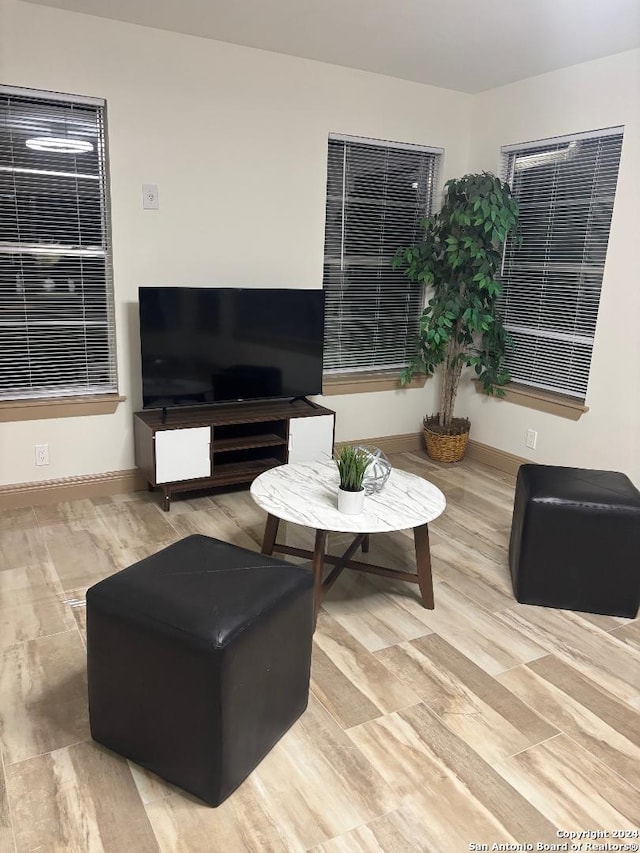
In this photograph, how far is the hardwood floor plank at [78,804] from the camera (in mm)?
1566

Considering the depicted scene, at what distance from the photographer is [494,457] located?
4.58 metres

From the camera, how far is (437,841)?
160 cm

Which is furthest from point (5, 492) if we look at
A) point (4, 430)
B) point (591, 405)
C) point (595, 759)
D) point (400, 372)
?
point (591, 405)

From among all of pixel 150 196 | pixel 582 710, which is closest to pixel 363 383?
pixel 150 196

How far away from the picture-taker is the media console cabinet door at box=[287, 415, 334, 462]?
3.93 m

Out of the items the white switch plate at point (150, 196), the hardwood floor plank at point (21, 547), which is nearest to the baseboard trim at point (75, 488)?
the hardwood floor plank at point (21, 547)

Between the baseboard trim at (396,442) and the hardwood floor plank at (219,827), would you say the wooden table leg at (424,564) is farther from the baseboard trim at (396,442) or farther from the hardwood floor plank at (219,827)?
the baseboard trim at (396,442)

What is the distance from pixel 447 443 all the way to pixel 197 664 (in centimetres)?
326

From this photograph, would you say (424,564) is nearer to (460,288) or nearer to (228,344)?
(228,344)

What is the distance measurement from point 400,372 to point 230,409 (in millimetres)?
1434

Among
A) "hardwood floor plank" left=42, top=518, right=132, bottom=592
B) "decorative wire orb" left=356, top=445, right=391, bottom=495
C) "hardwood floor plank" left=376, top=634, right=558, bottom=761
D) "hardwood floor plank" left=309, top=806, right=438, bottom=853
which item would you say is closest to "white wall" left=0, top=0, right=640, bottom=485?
"hardwood floor plank" left=42, top=518, right=132, bottom=592

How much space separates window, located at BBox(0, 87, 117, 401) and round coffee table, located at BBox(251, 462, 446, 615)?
4.83 feet

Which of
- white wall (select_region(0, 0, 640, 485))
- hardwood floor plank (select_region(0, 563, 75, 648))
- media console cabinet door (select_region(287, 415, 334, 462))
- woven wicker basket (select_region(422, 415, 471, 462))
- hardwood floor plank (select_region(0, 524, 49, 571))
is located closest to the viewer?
hardwood floor plank (select_region(0, 563, 75, 648))

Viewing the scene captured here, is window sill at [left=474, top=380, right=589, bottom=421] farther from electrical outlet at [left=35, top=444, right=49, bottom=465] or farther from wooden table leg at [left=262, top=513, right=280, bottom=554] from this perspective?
electrical outlet at [left=35, top=444, right=49, bottom=465]
